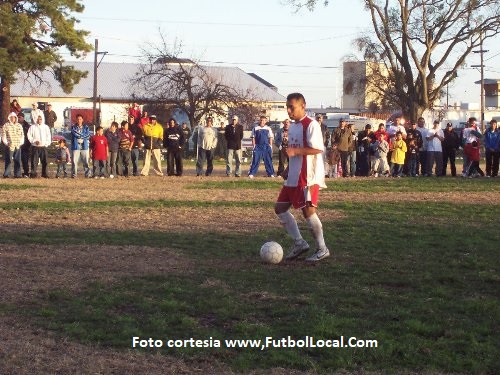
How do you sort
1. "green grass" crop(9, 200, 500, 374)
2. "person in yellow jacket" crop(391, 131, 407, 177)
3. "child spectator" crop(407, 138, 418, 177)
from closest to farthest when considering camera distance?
"green grass" crop(9, 200, 500, 374), "person in yellow jacket" crop(391, 131, 407, 177), "child spectator" crop(407, 138, 418, 177)

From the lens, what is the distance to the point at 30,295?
8.49m

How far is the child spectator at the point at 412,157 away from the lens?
28.8 metres

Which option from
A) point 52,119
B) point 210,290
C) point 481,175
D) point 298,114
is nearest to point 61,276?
point 210,290

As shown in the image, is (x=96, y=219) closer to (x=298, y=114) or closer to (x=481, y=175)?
(x=298, y=114)

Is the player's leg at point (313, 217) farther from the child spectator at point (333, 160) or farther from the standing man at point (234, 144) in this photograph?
the standing man at point (234, 144)

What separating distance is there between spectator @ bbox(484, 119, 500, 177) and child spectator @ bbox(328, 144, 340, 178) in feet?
15.5

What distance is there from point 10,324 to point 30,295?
118 centimetres

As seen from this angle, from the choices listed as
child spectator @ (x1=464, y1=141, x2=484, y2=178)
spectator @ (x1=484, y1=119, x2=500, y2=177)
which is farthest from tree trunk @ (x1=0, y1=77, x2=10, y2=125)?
spectator @ (x1=484, y1=119, x2=500, y2=177)

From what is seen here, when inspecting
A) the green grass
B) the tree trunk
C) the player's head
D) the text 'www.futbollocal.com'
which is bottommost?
the text 'www.futbollocal.com'

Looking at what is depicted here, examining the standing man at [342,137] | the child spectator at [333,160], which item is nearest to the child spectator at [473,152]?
the standing man at [342,137]

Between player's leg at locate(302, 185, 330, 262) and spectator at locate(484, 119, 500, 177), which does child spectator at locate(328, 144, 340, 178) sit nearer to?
spectator at locate(484, 119, 500, 177)

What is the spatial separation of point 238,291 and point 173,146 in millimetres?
19475

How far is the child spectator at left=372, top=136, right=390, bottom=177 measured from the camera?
28.5 metres

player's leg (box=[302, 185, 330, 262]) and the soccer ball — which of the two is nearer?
the soccer ball
